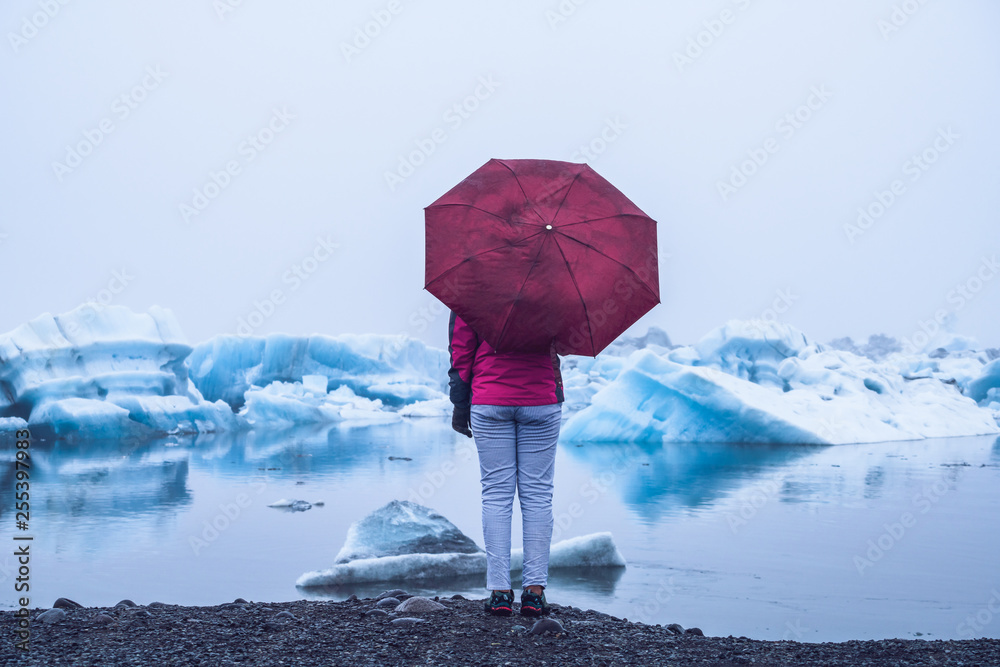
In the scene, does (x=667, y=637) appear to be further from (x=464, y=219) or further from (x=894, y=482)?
(x=894, y=482)

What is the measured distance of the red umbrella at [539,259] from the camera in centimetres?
251

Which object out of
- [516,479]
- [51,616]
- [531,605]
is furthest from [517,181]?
[51,616]

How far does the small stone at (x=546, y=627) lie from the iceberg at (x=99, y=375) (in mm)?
14671

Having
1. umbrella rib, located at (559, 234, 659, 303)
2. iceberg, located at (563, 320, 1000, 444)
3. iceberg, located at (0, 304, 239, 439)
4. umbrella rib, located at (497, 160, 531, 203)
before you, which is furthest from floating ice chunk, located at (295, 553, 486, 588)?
iceberg, located at (0, 304, 239, 439)

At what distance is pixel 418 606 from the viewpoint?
2770 millimetres

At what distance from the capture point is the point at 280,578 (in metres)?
4.30

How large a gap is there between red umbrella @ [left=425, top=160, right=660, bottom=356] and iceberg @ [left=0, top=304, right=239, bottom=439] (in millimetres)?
14535

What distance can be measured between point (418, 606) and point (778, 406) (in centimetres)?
1291

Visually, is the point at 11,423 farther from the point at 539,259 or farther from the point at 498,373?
the point at 539,259

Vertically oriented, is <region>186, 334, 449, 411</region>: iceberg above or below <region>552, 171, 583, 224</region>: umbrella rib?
above

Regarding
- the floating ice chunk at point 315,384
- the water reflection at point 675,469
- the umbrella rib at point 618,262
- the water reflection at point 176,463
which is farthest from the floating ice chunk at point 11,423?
the umbrella rib at point 618,262

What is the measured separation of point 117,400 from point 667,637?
50.2 ft

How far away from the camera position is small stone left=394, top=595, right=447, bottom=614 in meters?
2.76

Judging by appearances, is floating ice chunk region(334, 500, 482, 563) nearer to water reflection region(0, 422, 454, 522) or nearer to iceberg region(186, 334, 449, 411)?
water reflection region(0, 422, 454, 522)
